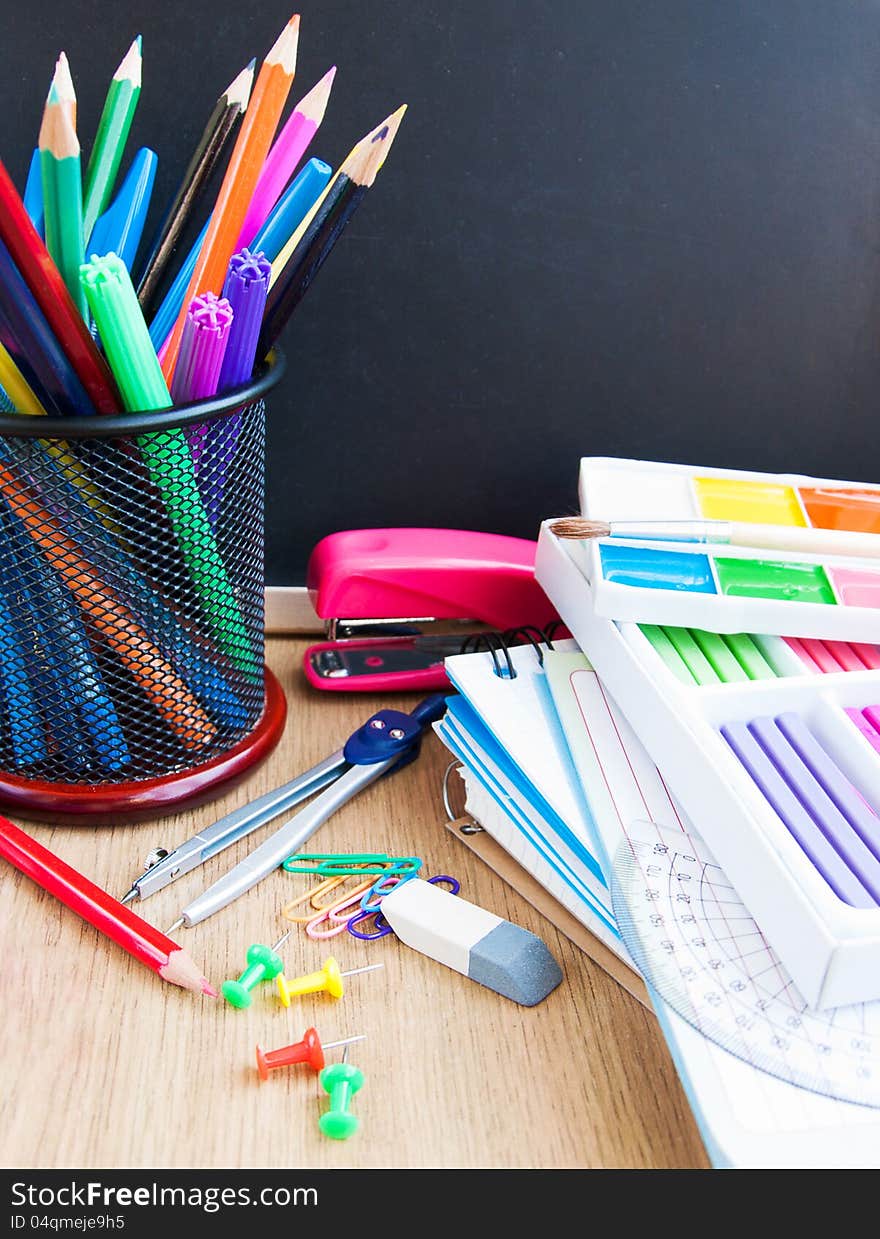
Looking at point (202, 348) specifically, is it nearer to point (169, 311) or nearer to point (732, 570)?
point (169, 311)

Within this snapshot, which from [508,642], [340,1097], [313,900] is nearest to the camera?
[340,1097]

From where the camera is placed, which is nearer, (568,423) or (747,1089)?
(747,1089)

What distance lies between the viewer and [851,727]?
47 cm

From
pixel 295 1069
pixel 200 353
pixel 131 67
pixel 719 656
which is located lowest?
pixel 295 1069

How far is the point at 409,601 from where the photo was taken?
646mm

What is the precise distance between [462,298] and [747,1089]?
1.47 feet

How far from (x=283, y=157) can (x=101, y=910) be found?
329 mm

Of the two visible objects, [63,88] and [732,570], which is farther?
[732,570]

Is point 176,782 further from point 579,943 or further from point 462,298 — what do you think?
point 462,298

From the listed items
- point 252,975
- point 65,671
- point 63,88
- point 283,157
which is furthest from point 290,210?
point 252,975

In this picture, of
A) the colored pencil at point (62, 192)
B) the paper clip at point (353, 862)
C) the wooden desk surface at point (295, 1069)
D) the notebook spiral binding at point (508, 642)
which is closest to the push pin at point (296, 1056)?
the wooden desk surface at point (295, 1069)

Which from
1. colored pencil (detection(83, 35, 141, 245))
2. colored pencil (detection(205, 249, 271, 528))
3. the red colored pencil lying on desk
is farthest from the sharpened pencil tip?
the red colored pencil lying on desk
